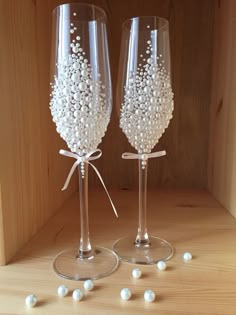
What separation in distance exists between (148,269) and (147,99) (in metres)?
0.23

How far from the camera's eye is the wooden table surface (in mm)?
344

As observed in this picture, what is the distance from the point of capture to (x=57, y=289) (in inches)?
14.9

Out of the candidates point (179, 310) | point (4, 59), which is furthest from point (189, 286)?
point (4, 59)

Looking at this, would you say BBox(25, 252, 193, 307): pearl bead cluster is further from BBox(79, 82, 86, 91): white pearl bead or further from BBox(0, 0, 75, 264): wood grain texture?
BBox(79, 82, 86, 91): white pearl bead

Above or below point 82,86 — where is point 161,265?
below

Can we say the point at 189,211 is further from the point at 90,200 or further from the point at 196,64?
the point at 196,64

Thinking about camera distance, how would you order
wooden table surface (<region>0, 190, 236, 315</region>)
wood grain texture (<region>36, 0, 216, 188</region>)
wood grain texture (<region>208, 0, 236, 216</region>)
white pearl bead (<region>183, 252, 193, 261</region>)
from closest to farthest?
wooden table surface (<region>0, 190, 236, 315</region>), white pearl bead (<region>183, 252, 193, 261</region>), wood grain texture (<region>208, 0, 236, 216</region>), wood grain texture (<region>36, 0, 216, 188</region>)

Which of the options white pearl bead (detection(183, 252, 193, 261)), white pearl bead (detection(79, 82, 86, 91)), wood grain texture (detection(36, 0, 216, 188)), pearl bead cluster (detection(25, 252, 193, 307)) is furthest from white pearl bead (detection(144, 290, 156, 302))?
wood grain texture (detection(36, 0, 216, 188))

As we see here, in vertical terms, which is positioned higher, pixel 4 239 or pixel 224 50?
pixel 224 50

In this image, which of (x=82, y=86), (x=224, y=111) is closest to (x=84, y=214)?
(x=82, y=86)

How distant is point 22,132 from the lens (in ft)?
1.63

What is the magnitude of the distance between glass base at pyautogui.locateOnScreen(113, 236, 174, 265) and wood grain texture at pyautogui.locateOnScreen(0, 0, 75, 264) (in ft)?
0.50

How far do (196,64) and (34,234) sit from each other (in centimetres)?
51

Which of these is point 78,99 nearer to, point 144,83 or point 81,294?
point 144,83
